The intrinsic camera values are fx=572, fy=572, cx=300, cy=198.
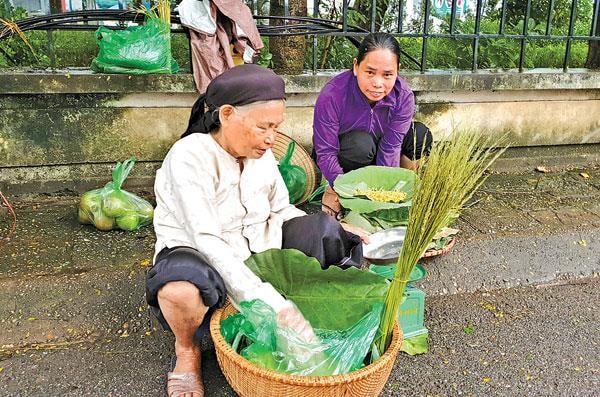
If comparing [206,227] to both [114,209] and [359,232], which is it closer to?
[359,232]

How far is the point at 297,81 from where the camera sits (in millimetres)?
3992

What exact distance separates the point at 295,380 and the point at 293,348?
7.6 inches

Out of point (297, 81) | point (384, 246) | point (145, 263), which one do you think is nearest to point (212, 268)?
point (145, 263)

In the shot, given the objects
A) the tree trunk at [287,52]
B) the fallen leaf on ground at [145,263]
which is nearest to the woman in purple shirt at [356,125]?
the tree trunk at [287,52]

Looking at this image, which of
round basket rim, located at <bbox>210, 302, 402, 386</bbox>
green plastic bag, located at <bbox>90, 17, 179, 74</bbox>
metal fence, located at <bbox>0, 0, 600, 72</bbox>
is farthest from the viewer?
metal fence, located at <bbox>0, 0, 600, 72</bbox>

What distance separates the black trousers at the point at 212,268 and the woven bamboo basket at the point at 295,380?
0.19 m

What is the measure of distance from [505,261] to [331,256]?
1317mm

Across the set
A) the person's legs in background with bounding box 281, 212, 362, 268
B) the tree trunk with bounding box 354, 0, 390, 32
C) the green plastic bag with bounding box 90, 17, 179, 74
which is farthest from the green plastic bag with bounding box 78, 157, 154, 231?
the tree trunk with bounding box 354, 0, 390, 32

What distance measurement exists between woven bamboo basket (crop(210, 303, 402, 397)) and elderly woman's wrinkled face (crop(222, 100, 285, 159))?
711 mm

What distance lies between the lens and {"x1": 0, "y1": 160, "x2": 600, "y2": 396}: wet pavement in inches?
92.7

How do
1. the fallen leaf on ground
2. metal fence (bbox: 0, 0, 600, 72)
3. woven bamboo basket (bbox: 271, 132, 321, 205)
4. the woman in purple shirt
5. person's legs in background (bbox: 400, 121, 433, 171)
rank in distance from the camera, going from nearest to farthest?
the fallen leaf on ground → the woman in purple shirt → person's legs in background (bbox: 400, 121, 433, 171) → woven bamboo basket (bbox: 271, 132, 321, 205) → metal fence (bbox: 0, 0, 600, 72)

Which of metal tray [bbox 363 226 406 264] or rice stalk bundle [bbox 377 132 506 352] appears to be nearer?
rice stalk bundle [bbox 377 132 506 352]

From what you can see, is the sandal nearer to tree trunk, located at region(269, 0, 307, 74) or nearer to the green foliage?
the green foliage

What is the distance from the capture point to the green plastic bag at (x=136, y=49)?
355 cm
